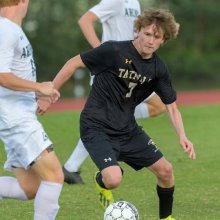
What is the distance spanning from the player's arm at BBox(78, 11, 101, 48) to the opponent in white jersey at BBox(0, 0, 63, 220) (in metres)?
3.20

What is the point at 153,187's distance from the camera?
9055 mm

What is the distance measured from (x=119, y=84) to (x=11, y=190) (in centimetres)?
135

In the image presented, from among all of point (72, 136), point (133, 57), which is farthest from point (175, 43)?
point (133, 57)

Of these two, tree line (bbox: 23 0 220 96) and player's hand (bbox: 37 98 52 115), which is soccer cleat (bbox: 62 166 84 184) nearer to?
player's hand (bbox: 37 98 52 115)

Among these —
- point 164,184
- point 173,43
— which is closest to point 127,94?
point 164,184

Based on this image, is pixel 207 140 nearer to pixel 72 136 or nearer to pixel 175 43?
pixel 72 136

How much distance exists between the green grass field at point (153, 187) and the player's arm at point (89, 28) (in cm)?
162

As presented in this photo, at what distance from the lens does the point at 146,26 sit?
22.2 ft

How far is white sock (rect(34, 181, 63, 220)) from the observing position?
5.80 m

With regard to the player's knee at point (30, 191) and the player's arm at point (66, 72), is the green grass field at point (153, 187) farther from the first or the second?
the player's arm at point (66, 72)

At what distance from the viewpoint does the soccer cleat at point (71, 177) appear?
8.96m

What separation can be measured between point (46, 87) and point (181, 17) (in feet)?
109

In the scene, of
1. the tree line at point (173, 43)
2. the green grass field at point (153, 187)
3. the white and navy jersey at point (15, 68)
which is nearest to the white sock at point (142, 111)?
the green grass field at point (153, 187)

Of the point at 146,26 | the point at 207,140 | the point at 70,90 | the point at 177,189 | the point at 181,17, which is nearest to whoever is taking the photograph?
the point at 146,26
